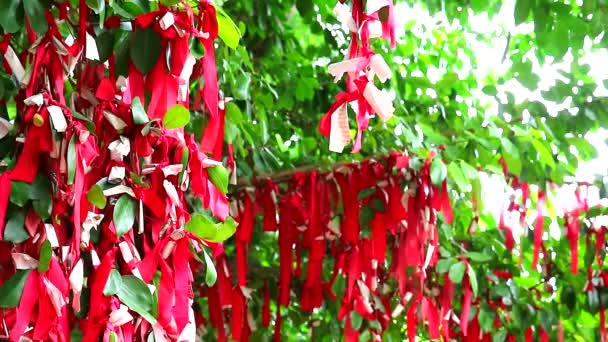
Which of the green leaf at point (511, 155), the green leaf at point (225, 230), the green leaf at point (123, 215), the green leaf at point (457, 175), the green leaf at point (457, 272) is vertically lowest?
the green leaf at point (457, 272)

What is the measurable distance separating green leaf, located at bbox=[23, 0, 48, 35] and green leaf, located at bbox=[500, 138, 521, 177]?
114 centimetres

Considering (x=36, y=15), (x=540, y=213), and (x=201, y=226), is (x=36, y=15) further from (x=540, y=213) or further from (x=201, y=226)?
(x=540, y=213)

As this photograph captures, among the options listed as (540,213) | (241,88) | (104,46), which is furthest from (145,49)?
(540,213)

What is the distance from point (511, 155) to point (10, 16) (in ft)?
3.92

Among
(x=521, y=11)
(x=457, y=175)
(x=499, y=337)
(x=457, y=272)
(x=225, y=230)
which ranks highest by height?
(x=521, y=11)

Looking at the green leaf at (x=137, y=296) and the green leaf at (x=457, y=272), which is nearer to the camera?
the green leaf at (x=137, y=296)

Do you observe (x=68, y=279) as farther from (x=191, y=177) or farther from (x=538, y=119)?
(x=538, y=119)

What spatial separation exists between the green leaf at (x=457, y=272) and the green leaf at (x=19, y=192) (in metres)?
1.19

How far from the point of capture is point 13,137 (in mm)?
890

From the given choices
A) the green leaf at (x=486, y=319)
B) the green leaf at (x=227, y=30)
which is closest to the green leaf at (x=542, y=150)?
the green leaf at (x=486, y=319)

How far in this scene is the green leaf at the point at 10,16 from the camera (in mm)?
899

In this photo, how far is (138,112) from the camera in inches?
34.2

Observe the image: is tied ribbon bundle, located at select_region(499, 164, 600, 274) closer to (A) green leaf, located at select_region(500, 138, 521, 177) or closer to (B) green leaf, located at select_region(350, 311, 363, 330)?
(A) green leaf, located at select_region(500, 138, 521, 177)

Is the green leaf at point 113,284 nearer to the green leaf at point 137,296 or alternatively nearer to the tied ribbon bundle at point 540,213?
the green leaf at point 137,296
